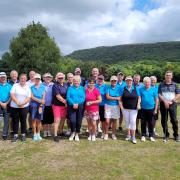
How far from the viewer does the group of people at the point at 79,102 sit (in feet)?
26.6

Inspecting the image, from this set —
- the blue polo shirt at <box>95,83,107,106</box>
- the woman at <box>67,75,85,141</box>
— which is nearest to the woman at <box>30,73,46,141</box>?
the woman at <box>67,75,85,141</box>

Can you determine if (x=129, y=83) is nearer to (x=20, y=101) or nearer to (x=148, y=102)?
(x=148, y=102)

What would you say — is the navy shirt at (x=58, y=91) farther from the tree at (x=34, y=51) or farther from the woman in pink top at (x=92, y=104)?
the tree at (x=34, y=51)

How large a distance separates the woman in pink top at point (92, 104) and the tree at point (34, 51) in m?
28.5

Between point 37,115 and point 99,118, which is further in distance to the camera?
point 99,118

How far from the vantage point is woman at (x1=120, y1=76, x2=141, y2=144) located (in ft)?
26.8

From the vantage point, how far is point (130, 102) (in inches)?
322

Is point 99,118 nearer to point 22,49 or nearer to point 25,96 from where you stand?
point 25,96

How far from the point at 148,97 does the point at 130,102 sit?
0.63 m

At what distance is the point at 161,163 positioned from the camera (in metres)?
6.45

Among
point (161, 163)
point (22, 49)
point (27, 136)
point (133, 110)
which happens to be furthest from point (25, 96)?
point (22, 49)

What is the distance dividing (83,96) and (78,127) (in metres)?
0.95

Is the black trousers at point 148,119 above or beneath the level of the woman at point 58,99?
beneath

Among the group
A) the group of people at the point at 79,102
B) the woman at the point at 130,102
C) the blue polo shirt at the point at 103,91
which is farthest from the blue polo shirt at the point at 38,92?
the woman at the point at 130,102
